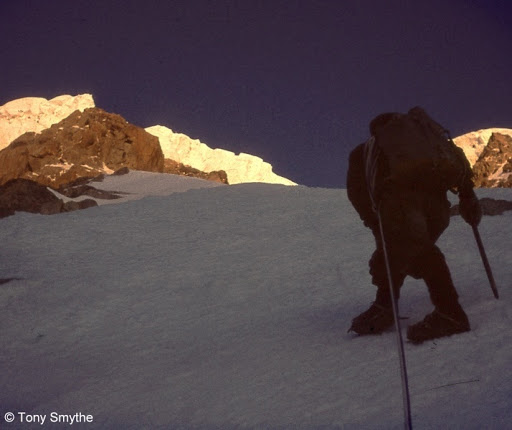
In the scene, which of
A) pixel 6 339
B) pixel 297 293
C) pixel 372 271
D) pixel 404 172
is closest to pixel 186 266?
pixel 297 293

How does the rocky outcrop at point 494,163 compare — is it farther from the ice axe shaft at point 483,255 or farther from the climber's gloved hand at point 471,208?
the climber's gloved hand at point 471,208

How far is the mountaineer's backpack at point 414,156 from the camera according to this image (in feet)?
10.9

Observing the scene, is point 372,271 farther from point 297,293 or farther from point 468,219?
point 297,293

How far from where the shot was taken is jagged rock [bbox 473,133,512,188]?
273 ft

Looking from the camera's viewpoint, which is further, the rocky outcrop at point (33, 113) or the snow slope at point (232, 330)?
the rocky outcrop at point (33, 113)

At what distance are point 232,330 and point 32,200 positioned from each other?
787 inches

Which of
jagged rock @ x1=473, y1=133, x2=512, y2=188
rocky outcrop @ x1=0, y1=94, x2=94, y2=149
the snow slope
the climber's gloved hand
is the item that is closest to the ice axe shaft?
the climber's gloved hand

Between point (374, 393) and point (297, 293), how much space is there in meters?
4.54

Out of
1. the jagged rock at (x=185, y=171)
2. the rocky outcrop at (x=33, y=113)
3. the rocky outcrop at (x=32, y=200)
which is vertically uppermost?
the rocky outcrop at (x=33, y=113)

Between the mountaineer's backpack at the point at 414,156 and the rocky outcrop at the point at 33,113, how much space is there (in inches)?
5458

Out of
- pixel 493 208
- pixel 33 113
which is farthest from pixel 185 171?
pixel 493 208

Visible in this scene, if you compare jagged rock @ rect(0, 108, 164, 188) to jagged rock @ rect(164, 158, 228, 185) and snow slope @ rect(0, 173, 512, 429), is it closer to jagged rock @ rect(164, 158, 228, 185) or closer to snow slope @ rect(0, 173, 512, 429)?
jagged rock @ rect(164, 158, 228, 185)

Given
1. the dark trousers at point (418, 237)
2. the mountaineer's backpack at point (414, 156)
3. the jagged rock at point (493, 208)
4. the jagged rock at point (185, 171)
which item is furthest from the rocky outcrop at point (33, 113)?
the dark trousers at point (418, 237)

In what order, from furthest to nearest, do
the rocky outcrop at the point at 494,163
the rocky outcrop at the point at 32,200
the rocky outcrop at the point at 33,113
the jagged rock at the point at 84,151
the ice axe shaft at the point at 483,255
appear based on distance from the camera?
the rocky outcrop at the point at 33,113 < the rocky outcrop at the point at 494,163 < the jagged rock at the point at 84,151 < the rocky outcrop at the point at 32,200 < the ice axe shaft at the point at 483,255
